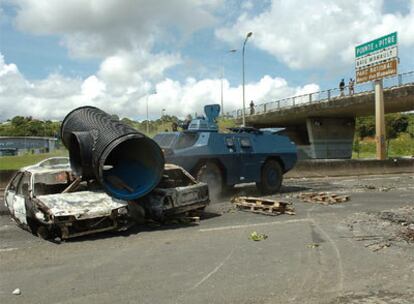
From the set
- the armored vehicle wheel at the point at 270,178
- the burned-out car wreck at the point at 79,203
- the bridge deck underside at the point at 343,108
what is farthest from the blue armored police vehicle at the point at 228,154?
the bridge deck underside at the point at 343,108

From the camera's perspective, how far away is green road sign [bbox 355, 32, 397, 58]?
32.1m

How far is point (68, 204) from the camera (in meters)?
8.32

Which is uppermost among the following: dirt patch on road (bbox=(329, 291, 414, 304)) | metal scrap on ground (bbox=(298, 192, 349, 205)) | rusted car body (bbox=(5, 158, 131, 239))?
rusted car body (bbox=(5, 158, 131, 239))

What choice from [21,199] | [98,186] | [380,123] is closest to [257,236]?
[98,186]

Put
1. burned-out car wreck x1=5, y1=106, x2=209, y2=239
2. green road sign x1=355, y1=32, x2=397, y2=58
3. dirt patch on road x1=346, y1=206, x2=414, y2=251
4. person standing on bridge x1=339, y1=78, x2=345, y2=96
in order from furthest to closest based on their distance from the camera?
1. person standing on bridge x1=339, y1=78, x2=345, y2=96
2. green road sign x1=355, y1=32, x2=397, y2=58
3. burned-out car wreck x1=5, y1=106, x2=209, y2=239
4. dirt patch on road x1=346, y1=206, x2=414, y2=251

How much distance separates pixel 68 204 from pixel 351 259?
14.8 ft

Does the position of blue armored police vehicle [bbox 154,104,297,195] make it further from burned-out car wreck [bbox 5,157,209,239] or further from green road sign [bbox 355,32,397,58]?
green road sign [bbox 355,32,397,58]

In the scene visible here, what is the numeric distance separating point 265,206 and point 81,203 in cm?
423

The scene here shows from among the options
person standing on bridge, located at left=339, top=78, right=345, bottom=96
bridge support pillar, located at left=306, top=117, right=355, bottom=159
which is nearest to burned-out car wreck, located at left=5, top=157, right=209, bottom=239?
person standing on bridge, located at left=339, top=78, right=345, bottom=96

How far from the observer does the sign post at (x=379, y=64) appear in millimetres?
32219

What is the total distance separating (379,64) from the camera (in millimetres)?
33281

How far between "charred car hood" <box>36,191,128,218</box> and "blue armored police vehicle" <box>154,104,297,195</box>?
3859 millimetres

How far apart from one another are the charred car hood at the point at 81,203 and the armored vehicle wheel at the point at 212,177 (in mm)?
4371

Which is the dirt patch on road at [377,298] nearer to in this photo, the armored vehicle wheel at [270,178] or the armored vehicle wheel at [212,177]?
the armored vehicle wheel at [212,177]
